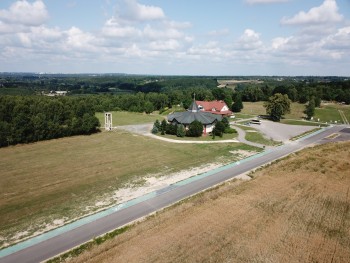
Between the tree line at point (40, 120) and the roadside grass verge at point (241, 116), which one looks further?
the roadside grass verge at point (241, 116)

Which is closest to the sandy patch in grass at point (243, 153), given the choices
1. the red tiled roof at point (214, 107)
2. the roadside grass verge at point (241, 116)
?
the roadside grass verge at point (241, 116)

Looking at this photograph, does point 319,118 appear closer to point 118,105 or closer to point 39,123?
point 118,105

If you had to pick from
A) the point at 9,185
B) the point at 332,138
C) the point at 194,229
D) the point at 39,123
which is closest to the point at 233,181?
the point at 194,229

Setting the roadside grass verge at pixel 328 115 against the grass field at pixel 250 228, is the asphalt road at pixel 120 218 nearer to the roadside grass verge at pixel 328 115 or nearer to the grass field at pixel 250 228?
the grass field at pixel 250 228

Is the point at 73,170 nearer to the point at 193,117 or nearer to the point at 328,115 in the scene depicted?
the point at 193,117

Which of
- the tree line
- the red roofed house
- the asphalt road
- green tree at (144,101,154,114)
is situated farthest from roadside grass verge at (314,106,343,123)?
the tree line

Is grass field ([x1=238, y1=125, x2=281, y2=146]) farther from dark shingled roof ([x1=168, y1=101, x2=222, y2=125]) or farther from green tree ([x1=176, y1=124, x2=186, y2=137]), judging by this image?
green tree ([x1=176, y1=124, x2=186, y2=137])
